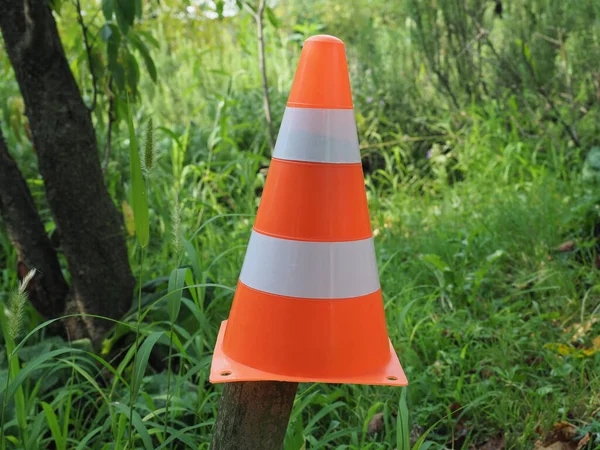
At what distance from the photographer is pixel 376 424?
6.71 feet

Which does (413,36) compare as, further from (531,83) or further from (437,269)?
(437,269)

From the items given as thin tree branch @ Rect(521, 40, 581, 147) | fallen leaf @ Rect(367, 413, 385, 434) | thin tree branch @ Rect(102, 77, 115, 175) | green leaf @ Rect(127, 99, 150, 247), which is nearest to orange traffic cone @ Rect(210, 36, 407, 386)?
A: green leaf @ Rect(127, 99, 150, 247)

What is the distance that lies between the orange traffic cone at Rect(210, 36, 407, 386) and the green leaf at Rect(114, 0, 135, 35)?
874 mm

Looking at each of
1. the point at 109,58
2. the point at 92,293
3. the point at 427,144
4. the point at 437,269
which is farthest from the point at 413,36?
the point at 92,293

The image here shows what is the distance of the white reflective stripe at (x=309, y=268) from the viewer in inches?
52.9

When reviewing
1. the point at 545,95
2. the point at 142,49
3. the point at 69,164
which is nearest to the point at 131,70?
the point at 142,49

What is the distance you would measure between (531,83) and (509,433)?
259cm

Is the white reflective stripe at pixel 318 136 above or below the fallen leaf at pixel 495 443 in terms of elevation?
above

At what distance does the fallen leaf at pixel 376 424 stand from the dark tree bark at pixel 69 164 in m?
1.02

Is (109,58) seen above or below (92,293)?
above

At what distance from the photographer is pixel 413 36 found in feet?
15.4

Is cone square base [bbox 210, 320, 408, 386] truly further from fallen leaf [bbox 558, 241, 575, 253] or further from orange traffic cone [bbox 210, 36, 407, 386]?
fallen leaf [bbox 558, 241, 575, 253]

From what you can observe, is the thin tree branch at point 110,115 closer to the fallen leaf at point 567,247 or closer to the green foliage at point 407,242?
the green foliage at point 407,242

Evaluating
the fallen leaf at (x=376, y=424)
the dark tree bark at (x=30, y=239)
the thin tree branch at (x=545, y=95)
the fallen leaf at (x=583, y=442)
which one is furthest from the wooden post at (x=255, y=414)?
the thin tree branch at (x=545, y=95)
